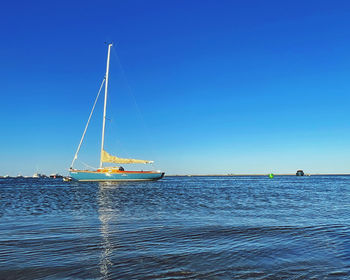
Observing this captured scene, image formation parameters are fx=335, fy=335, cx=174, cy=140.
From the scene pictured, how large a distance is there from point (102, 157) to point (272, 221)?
65.3 metres

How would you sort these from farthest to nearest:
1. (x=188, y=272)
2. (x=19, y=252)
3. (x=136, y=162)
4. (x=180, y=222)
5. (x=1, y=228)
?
(x=136, y=162), (x=180, y=222), (x=1, y=228), (x=19, y=252), (x=188, y=272)

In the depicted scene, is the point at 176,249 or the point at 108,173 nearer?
the point at 176,249

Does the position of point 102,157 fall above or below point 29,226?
above

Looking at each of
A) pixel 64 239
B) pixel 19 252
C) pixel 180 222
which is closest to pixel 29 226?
pixel 64 239

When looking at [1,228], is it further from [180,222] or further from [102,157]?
[102,157]

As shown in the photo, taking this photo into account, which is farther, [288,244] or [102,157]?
[102,157]

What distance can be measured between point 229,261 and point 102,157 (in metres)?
72.0

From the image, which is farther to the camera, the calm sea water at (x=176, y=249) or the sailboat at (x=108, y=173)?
the sailboat at (x=108, y=173)

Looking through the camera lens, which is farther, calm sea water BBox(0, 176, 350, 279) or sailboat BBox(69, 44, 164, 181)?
sailboat BBox(69, 44, 164, 181)

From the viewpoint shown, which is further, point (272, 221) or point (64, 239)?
point (272, 221)

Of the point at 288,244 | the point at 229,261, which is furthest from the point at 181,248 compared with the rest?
the point at 288,244

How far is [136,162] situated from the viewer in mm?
83750

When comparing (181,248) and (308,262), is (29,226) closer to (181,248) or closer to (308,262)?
(181,248)

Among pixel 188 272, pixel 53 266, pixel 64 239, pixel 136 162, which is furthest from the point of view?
pixel 136 162
